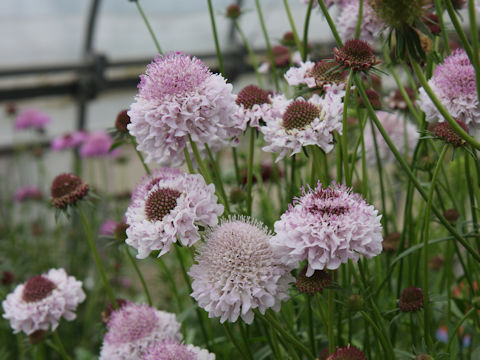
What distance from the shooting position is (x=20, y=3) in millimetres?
2297

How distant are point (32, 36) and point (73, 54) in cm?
19

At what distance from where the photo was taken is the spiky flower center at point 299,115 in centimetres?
68

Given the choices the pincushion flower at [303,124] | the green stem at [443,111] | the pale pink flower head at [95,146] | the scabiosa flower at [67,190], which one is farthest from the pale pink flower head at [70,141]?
the green stem at [443,111]

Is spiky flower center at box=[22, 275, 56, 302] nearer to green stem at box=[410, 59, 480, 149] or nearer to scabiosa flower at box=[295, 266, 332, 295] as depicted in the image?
scabiosa flower at box=[295, 266, 332, 295]

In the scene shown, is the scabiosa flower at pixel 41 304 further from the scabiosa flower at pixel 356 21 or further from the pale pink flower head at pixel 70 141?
the pale pink flower head at pixel 70 141

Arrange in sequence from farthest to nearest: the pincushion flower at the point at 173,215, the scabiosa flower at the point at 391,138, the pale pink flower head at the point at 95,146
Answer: the pale pink flower head at the point at 95,146 < the scabiosa flower at the point at 391,138 < the pincushion flower at the point at 173,215

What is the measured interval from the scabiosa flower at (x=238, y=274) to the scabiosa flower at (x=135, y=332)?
0.22m

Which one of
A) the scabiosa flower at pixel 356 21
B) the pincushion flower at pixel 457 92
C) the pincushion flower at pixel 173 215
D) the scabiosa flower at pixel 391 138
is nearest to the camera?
the pincushion flower at pixel 173 215

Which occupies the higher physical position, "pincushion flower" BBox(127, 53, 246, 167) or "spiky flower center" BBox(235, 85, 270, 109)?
"spiky flower center" BBox(235, 85, 270, 109)

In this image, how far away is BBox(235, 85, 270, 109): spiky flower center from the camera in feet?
2.47

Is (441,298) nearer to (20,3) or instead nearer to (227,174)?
(227,174)

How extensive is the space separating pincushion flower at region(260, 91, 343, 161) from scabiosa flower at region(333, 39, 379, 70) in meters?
0.08

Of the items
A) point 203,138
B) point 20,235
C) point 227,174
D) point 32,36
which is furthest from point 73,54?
point 203,138

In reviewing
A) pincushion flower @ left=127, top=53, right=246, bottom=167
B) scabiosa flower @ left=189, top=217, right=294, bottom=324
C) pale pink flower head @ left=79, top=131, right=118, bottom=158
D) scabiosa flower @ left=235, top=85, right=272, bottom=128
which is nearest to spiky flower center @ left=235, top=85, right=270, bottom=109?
Answer: scabiosa flower @ left=235, top=85, right=272, bottom=128
